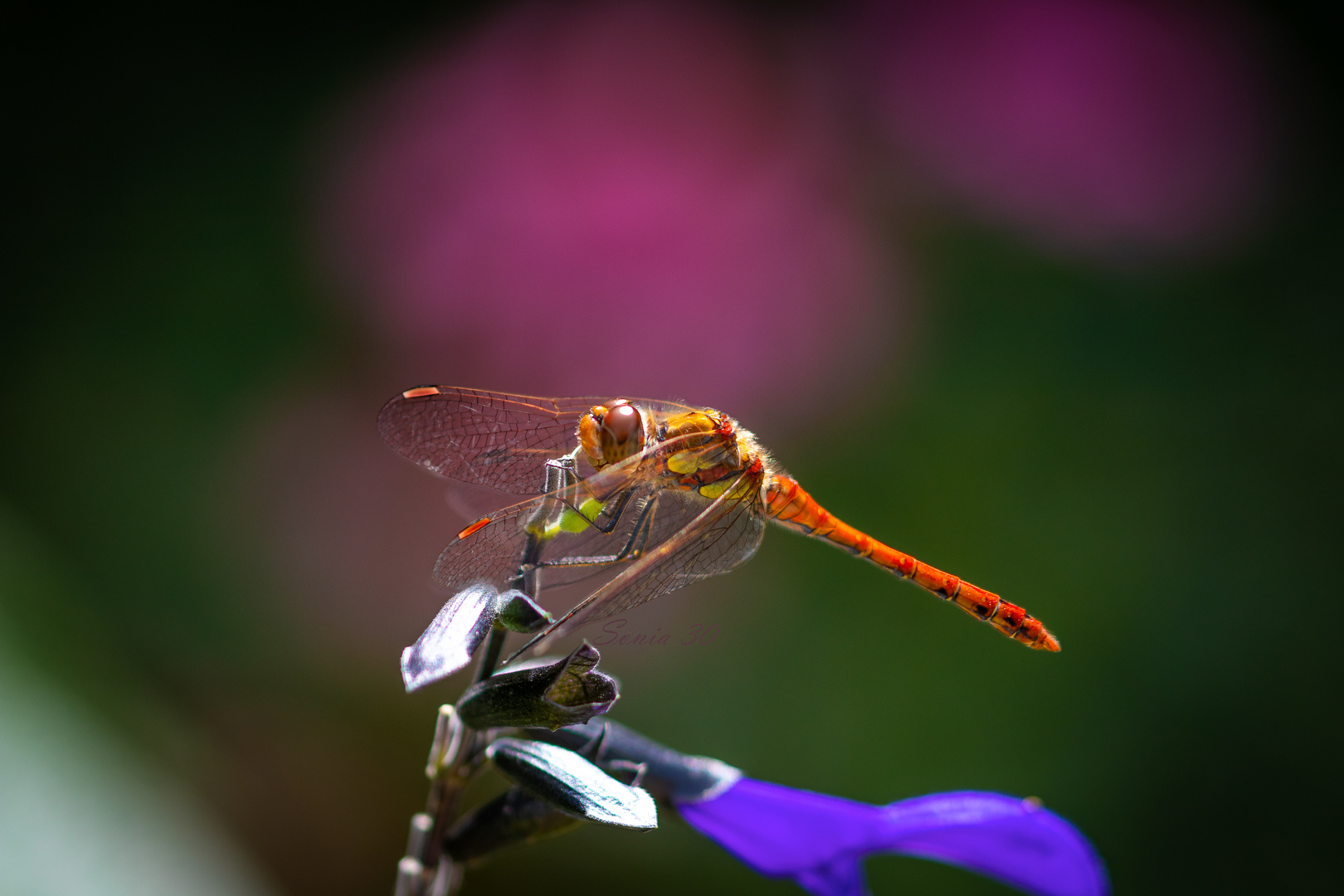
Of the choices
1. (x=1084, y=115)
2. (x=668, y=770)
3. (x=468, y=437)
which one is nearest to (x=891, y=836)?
(x=668, y=770)

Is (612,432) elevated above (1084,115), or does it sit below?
below

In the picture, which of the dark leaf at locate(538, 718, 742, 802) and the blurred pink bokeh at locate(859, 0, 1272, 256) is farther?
the blurred pink bokeh at locate(859, 0, 1272, 256)

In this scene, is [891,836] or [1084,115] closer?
[891,836]

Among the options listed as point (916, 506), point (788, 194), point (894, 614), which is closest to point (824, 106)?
point (788, 194)

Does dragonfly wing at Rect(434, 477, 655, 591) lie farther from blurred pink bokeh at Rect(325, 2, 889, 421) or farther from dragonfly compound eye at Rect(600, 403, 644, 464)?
blurred pink bokeh at Rect(325, 2, 889, 421)

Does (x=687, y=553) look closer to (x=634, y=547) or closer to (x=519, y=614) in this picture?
(x=634, y=547)

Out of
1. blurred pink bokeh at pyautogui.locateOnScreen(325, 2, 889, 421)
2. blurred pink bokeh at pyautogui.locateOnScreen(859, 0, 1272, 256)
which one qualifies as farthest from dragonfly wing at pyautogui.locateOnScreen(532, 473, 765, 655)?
blurred pink bokeh at pyautogui.locateOnScreen(859, 0, 1272, 256)

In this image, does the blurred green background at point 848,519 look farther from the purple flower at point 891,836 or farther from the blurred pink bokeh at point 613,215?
the purple flower at point 891,836
